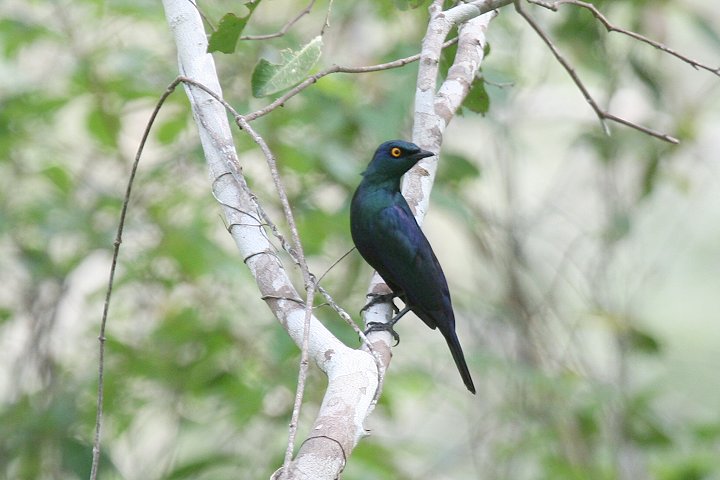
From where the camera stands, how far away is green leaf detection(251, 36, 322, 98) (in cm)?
252

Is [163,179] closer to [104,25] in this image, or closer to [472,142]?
[104,25]

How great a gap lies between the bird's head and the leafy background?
34 cm

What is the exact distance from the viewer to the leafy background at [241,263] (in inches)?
174

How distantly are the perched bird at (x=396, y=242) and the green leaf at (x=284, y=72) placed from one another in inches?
29.2

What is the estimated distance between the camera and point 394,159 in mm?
3396

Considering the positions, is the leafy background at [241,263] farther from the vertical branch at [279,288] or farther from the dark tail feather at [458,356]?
the vertical branch at [279,288]

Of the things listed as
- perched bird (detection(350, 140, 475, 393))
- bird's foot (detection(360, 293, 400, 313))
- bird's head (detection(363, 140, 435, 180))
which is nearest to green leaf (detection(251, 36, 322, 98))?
bird's head (detection(363, 140, 435, 180))

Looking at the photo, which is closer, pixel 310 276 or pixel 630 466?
pixel 310 276

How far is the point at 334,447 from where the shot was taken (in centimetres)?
189

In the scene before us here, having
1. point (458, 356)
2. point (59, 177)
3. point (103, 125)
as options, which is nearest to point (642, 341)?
point (458, 356)

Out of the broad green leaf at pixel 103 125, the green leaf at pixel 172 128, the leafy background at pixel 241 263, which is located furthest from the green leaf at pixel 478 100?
the broad green leaf at pixel 103 125

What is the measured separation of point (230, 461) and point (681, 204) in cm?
739

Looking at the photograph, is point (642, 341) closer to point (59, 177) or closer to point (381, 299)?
point (381, 299)

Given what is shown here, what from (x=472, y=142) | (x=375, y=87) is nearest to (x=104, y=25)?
(x=375, y=87)
